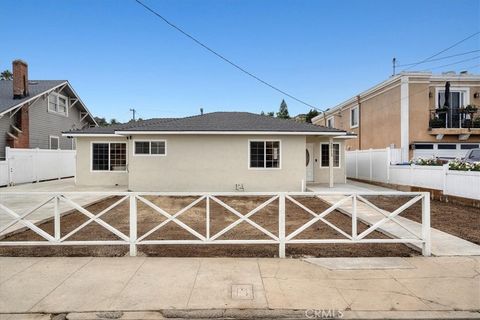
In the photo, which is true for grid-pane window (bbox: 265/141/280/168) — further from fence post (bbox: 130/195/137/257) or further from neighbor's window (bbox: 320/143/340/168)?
fence post (bbox: 130/195/137/257)

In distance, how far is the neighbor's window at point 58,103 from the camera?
77.1 ft

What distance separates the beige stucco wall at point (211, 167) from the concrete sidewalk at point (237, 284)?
10009 mm

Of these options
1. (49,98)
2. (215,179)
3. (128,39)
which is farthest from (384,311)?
(49,98)

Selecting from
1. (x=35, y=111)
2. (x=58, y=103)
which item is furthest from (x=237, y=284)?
(x=58, y=103)

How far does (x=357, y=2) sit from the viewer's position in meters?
15.6

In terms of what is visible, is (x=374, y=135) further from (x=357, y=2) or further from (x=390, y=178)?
(x=357, y=2)

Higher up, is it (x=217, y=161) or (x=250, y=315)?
(x=217, y=161)

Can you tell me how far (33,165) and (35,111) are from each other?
15.2 ft

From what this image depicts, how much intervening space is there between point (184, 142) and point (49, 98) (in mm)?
13659

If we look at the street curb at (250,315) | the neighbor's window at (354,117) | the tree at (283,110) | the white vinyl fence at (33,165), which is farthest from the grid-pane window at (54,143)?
the tree at (283,110)

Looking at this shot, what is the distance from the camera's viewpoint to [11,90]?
22.5m

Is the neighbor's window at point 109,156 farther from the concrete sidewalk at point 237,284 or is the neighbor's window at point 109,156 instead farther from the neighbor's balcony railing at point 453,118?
the neighbor's balcony railing at point 453,118

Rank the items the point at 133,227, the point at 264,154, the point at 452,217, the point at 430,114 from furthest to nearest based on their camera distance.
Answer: the point at 430,114 → the point at 264,154 → the point at 452,217 → the point at 133,227

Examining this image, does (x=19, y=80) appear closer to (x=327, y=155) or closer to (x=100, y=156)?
(x=100, y=156)
